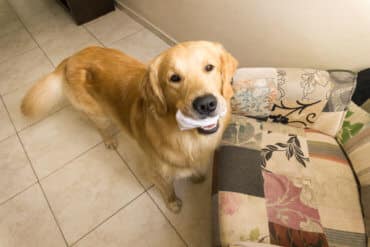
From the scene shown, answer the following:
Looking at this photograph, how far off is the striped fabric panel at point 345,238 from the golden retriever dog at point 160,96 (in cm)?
58

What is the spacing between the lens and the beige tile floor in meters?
1.42

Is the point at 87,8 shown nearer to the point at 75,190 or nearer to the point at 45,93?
the point at 45,93

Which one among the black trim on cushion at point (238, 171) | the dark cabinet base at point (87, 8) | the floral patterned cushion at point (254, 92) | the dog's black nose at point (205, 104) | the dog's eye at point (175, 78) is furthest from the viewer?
the dark cabinet base at point (87, 8)

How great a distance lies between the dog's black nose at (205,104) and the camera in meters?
0.83

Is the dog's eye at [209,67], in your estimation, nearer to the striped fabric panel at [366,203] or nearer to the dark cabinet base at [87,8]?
the striped fabric panel at [366,203]

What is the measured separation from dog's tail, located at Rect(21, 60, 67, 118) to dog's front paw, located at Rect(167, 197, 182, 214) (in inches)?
41.3

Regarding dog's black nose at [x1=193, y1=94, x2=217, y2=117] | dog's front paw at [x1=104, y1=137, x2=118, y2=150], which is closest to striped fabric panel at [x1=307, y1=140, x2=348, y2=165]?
dog's black nose at [x1=193, y1=94, x2=217, y2=117]

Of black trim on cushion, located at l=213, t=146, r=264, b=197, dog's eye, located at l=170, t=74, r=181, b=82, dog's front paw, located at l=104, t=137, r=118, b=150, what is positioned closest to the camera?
dog's eye, located at l=170, t=74, r=181, b=82

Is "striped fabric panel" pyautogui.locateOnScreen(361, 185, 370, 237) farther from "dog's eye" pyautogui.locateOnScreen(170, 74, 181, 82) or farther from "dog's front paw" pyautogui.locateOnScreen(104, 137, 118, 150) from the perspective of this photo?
"dog's front paw" pyautogui.locateOnScreen(104, 137, 118, 150)

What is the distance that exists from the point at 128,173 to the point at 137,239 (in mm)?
423

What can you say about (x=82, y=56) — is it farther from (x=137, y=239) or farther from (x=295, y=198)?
(x=295, y=198)

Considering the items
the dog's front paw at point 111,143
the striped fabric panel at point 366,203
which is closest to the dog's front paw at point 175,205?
the dog's front paw at point 111,143

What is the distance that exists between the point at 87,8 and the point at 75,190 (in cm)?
205

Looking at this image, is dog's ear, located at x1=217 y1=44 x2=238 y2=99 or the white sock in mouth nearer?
the white sock in mouth
